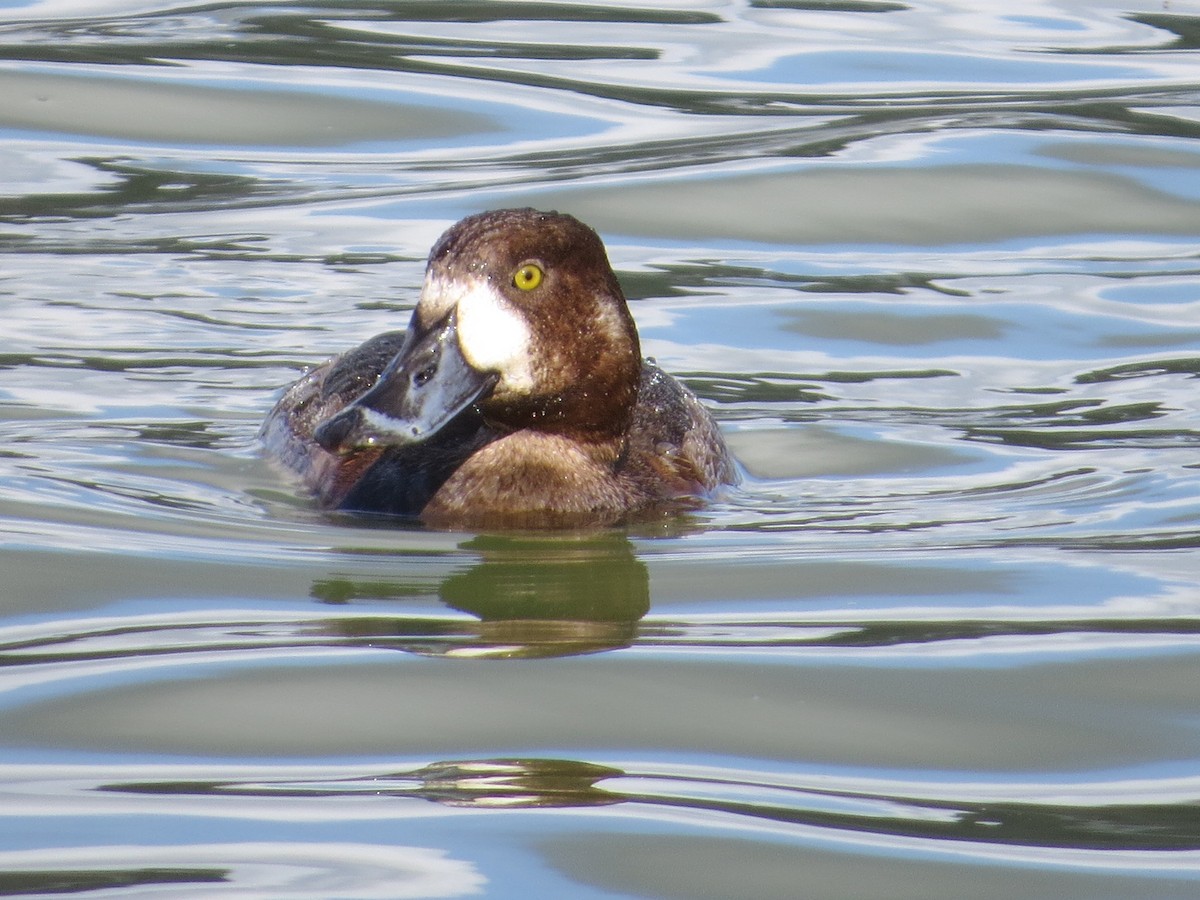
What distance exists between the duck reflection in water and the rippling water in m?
0.02

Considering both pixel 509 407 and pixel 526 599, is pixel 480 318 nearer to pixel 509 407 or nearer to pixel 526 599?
pixel 509 407

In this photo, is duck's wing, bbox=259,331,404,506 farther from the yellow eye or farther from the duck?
the yellow eye

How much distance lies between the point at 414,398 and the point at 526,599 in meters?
0.89

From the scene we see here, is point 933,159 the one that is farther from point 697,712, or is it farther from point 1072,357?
point 697,712

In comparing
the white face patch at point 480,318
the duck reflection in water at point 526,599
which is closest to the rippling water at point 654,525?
the duck reflection in water at point 526,599

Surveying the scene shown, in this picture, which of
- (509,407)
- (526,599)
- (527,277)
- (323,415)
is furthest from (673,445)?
(526,599)

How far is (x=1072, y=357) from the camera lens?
8977 millimetres

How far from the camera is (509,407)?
6523mm

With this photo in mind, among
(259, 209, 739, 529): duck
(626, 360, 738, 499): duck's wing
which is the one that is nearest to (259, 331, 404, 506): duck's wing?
(259, 209, 739, 529): duck

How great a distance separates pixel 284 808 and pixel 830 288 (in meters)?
6.16

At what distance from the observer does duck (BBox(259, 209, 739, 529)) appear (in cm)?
623

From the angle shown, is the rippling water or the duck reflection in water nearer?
the rippling water

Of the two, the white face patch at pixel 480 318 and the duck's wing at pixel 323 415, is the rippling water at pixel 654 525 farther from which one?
the white face patch at pixel 480 318

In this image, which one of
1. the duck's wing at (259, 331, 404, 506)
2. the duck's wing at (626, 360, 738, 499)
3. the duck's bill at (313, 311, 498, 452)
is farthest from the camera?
the duck's wing at (626, 360, 738, 499)
